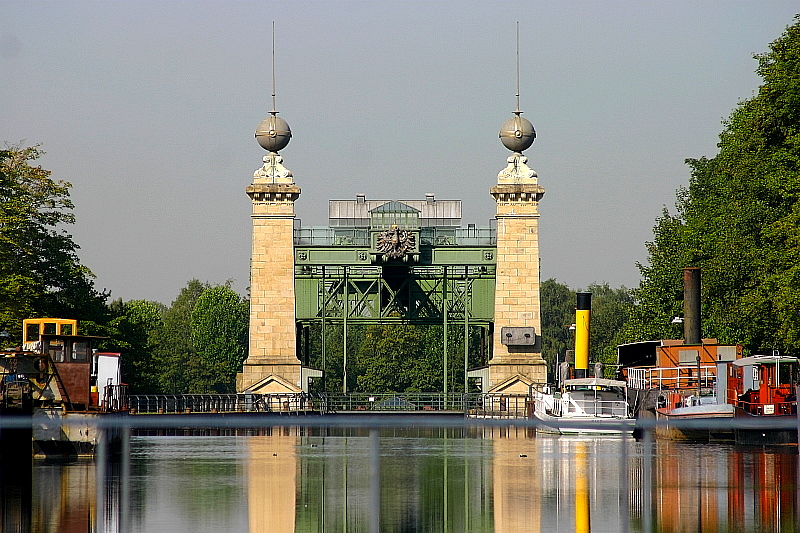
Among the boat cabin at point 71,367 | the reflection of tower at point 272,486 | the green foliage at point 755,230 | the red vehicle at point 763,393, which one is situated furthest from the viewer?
the green foliage at point 755,230

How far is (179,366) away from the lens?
148000 millimetres

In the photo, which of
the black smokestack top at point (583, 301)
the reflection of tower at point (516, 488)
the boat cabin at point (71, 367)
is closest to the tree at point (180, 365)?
the black smokestack top at point (583, 301)

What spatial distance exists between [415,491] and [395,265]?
50.0 metres

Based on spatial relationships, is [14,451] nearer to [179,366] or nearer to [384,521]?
[384,521]

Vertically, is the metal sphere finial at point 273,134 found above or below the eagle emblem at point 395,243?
above

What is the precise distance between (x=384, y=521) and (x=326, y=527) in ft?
3.25

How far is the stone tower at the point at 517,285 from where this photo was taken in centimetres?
7812

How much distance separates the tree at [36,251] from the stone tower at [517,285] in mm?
19872

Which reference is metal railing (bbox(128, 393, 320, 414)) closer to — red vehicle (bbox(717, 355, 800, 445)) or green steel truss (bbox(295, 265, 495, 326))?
green steel truss (bbox(295, 265, 495, 326))

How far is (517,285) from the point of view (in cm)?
7888

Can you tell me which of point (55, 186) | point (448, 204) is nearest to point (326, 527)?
point (55, 186)

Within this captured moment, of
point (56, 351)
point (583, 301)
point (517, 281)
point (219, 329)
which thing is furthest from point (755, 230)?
point (219, 329)

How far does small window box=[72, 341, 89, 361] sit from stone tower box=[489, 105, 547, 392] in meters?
39.4

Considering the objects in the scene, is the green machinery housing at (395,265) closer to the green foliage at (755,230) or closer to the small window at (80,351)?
the green foliage at (755,230)
